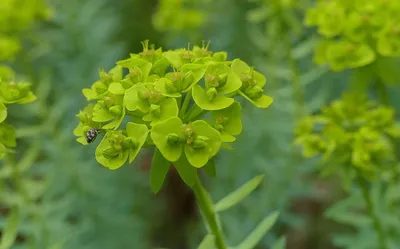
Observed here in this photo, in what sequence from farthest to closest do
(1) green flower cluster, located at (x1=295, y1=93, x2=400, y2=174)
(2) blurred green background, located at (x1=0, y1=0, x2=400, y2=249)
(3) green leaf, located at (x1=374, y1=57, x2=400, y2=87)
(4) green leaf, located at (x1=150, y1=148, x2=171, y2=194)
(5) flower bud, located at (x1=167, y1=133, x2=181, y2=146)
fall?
(2) blurred green background, located at (x1=0, y1=0, x2=400, y2=249) → (3) green leaf, located at (x1=374, y1=57, x2=400, y2=87) → (1) green flower cluster, located at (x1=295, y1=93, x2=400, y2=174) → (4) green leaf, located at (x1=150, y1=148, x2=171, y2=194) → (5) flower bud, located at (x1=167, y1=133, x2=181, y2=146)

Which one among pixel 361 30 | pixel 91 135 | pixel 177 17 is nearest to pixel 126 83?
pixel 91 135

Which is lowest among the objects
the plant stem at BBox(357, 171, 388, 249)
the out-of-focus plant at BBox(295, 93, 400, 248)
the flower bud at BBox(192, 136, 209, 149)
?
the plant stem at BBox(357, 171, 388, 249)

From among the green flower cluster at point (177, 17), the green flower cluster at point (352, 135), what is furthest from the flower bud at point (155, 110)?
the green flower cluster at point (177, 17)

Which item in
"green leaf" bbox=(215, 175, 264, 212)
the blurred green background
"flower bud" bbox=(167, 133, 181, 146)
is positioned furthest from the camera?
the blurred green background

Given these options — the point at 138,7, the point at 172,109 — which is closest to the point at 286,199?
the point at 172,109

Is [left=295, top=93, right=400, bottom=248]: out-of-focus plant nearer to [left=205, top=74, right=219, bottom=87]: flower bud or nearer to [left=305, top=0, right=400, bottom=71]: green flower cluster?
[left=305, top=0, right=400, bottom=71]: green flower cluster

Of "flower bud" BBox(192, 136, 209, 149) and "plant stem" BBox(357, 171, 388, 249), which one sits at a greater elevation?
"flower bud" BBox(192, 136, 209, 149)

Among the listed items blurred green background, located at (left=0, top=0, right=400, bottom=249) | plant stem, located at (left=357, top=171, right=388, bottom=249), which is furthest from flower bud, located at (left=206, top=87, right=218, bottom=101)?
blurred green background, located at (left=0, top=0, right=400, bottom=249)

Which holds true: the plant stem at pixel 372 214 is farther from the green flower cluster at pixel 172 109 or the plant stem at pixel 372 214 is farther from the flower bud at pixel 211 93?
the flower bud at pixel 211 93
